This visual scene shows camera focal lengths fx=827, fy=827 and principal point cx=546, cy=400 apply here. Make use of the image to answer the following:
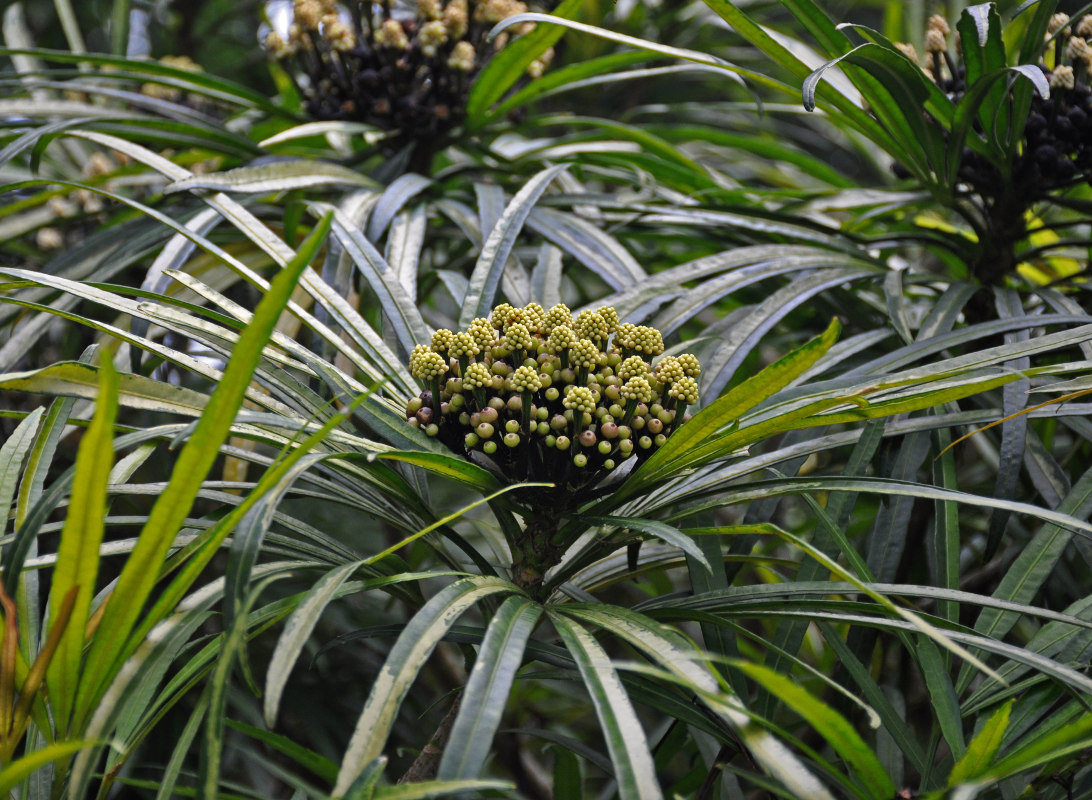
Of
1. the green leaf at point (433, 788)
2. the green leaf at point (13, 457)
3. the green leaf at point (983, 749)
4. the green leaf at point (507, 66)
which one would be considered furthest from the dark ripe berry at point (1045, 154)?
the green leaf at point (13, 457)

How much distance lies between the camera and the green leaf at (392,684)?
0.45 metres

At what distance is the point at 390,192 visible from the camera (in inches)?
40.8

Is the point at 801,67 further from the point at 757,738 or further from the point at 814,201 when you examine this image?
the point at 757,738

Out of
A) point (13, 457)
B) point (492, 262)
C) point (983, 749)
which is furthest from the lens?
point (492, 262)

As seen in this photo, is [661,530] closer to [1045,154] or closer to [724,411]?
[724,411]

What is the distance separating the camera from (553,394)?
64 centimetres

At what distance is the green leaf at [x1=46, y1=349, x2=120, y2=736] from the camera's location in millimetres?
424

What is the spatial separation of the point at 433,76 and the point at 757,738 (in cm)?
102

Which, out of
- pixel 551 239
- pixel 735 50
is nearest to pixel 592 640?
pixel 551 239

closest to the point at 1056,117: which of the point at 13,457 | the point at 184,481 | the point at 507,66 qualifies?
the point at 507,66

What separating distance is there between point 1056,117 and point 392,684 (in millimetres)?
972

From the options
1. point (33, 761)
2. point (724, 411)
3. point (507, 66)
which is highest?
point (507, 66)

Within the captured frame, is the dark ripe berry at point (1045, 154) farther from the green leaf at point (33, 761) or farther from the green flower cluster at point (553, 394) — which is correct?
the green leaf at point (33, 761)

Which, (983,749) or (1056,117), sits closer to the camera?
(983,749)
